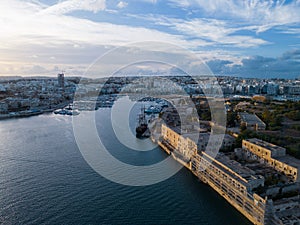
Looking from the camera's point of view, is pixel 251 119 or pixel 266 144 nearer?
pixel 266 144

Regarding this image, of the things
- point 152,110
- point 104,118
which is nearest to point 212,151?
point 104,118

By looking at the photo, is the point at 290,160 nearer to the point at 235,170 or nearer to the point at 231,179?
the point at 235,170

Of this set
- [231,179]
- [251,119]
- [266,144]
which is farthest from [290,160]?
[251,119]

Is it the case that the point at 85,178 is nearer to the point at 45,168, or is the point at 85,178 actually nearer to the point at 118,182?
the point at 118,182

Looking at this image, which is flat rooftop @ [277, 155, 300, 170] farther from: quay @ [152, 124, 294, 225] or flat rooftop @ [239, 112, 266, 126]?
flat rooftop @ [239, 112, 266, 126]

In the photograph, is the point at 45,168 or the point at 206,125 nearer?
the point at 45,168

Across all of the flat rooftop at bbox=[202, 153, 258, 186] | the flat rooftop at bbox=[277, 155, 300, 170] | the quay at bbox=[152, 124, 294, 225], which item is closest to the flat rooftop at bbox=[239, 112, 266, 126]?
the flat rooftop at bbox=[277, 155, 300, 170]

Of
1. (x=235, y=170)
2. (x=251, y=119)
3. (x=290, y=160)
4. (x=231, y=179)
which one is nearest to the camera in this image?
(x=231, y=179)

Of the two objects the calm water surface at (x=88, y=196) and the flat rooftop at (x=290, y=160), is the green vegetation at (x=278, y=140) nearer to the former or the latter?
the flat rooftop at (x=290, y=160)
